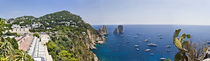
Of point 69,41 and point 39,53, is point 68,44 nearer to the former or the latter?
point 69,41

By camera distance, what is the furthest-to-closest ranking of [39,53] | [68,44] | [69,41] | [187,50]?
1. [69,41]
2. [68,44]
3. [39,53]
4. [187,50]

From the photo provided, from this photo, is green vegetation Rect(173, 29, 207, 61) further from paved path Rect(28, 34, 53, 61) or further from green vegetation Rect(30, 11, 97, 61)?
green vegetation Rect(30, 11, 97, 61)

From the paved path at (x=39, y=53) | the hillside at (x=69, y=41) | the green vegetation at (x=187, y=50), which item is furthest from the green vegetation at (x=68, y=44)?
the green vegetation at (x=187, y=50)

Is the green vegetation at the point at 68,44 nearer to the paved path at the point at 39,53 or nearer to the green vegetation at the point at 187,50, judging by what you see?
the paved path at the point at 39,53

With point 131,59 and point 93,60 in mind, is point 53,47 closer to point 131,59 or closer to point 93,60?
point 93,60

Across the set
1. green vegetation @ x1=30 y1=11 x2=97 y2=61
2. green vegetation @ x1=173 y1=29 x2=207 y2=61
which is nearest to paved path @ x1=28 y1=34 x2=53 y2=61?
green vegetation @ x1=30 y1=11 x2=97 y2=61

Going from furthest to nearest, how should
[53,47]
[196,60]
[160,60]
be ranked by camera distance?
[160,60]
[53,47]
[196,60]

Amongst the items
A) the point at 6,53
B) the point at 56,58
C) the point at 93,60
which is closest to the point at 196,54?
the point at 6,53

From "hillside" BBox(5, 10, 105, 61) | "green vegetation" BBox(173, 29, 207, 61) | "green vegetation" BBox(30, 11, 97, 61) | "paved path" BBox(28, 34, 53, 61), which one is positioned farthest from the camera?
"hillside" BBox(5, 10, 105, 61)

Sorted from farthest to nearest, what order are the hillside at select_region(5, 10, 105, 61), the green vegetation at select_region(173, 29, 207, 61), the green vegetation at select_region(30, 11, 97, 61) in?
the hillside at select_region(5, 10, 105, 61), the green vegetation at select_region(30, 11, 97, 61), the green vegetation at select_region(173, 29, 207, 61)

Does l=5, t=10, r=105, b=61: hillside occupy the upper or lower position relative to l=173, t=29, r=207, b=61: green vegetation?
lower

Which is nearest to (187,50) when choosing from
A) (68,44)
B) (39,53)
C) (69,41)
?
(39,53)
